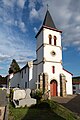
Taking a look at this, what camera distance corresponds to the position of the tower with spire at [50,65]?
2445cm

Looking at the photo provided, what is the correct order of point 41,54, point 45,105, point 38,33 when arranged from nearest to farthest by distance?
point 45,105 < point 41,54 < point 38,33

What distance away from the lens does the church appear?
80.5 ft

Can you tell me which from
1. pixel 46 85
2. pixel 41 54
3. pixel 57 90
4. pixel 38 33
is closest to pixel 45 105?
pixel 46 85

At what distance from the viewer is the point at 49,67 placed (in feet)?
81.9

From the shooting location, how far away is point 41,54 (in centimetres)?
2584

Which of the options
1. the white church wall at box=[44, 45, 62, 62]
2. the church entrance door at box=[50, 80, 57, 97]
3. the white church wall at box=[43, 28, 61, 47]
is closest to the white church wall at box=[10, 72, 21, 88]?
the church entrance door at box=[50, 80, 57, 97]

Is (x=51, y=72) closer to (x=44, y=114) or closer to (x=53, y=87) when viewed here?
(x=53, y=87)

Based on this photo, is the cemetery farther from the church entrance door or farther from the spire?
the spire

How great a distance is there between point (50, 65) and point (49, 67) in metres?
0.39

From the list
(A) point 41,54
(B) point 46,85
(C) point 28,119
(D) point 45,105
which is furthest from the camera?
(A) point 41,54

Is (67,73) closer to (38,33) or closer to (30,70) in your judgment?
(30,70)

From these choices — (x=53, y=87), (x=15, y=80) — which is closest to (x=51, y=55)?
(x=53, y=87)

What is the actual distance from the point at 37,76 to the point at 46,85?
10.1ft

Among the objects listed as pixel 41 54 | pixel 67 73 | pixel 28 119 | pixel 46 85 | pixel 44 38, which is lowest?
pixel 28 119
